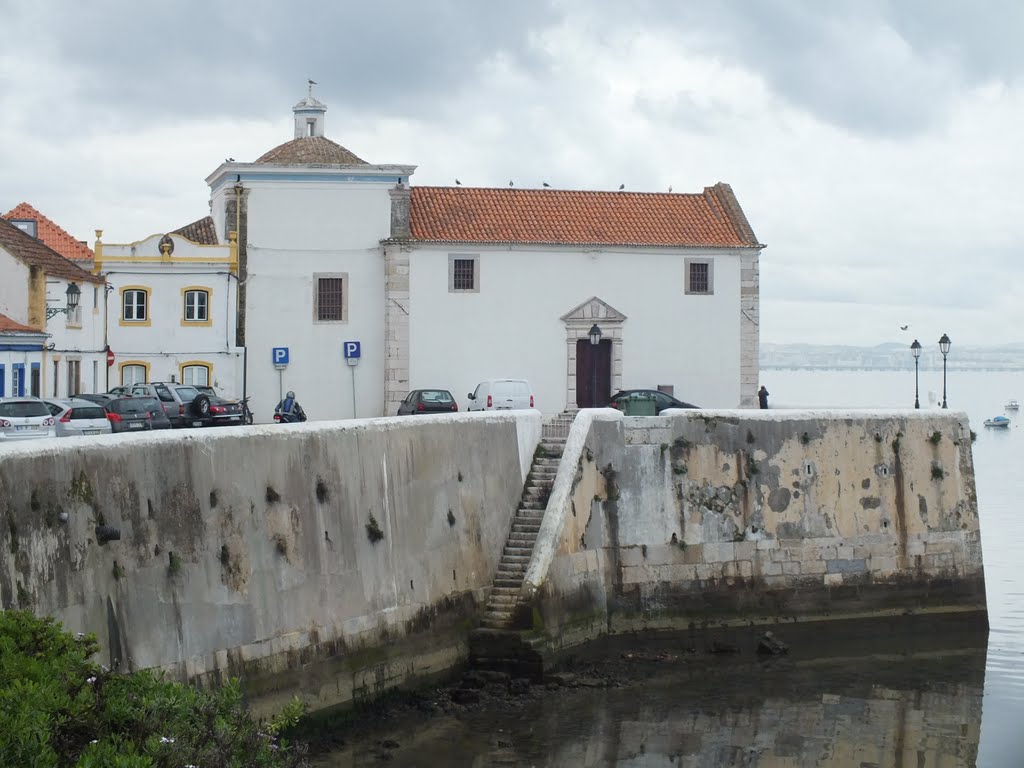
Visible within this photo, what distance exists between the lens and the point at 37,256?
45.2 metres

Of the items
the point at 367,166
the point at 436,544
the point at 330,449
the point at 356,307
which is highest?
the point at 367,166

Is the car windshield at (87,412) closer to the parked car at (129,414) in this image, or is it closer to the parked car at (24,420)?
the parked car at (129,414)

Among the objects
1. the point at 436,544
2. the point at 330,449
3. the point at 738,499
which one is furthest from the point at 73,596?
the point at 738,499

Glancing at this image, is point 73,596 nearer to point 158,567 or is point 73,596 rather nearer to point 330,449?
point 158,567

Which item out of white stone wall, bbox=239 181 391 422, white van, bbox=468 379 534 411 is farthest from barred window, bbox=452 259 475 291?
white van, bbox=468 379 534 411

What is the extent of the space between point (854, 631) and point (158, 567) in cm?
1363

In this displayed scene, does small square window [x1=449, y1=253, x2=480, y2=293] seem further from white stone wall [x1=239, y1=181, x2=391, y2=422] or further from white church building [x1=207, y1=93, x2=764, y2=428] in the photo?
white stone wall [x1=239, y1=181, x2=391, y2=422]

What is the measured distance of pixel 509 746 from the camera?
18.8 m

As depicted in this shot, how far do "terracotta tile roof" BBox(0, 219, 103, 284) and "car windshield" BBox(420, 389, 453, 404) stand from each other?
36.1ft

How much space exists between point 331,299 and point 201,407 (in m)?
6.93

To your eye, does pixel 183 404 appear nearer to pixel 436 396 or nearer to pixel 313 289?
pixel 436 396

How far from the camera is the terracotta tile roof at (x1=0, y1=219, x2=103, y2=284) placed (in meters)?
43.8

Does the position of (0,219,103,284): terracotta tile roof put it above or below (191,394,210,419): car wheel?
above

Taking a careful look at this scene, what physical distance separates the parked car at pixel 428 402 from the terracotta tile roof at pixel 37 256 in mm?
10690
